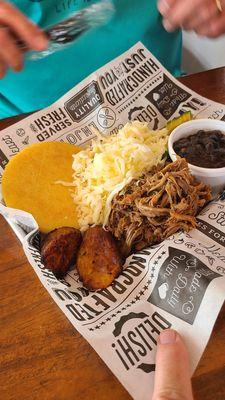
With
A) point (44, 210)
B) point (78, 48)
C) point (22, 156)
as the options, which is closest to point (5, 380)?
point (44, 210)

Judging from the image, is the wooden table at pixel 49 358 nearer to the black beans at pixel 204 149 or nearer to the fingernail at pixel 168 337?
the fingernail at pixel 168 337

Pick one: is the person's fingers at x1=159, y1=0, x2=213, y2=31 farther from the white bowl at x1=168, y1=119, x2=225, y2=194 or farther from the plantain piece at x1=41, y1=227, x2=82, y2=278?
the plantain piece at x1=41, y1=227, x2=82, y2=278

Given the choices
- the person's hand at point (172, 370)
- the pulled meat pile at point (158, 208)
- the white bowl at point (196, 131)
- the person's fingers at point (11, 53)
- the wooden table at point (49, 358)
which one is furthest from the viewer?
the white bowl at point (196, 131)

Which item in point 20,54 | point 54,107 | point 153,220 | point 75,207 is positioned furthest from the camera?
point 54,107

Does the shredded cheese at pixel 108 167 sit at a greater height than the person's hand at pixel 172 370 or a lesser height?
greater

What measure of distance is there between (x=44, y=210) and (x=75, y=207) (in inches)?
3.3

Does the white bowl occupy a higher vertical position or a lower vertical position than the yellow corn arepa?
lower

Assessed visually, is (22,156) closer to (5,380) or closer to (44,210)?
(44,210)

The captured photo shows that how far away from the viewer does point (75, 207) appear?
119 centimetres

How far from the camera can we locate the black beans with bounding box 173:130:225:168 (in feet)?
3.98

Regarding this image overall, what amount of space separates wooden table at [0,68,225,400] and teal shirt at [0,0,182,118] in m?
0.76

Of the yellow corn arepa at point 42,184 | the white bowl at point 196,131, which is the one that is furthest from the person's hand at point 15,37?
the white bowl at point 196,131

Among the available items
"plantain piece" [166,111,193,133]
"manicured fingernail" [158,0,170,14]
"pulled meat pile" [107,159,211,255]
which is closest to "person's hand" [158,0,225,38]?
"manicured fingernail" [158,0,170,14]

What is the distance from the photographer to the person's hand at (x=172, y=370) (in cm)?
71
